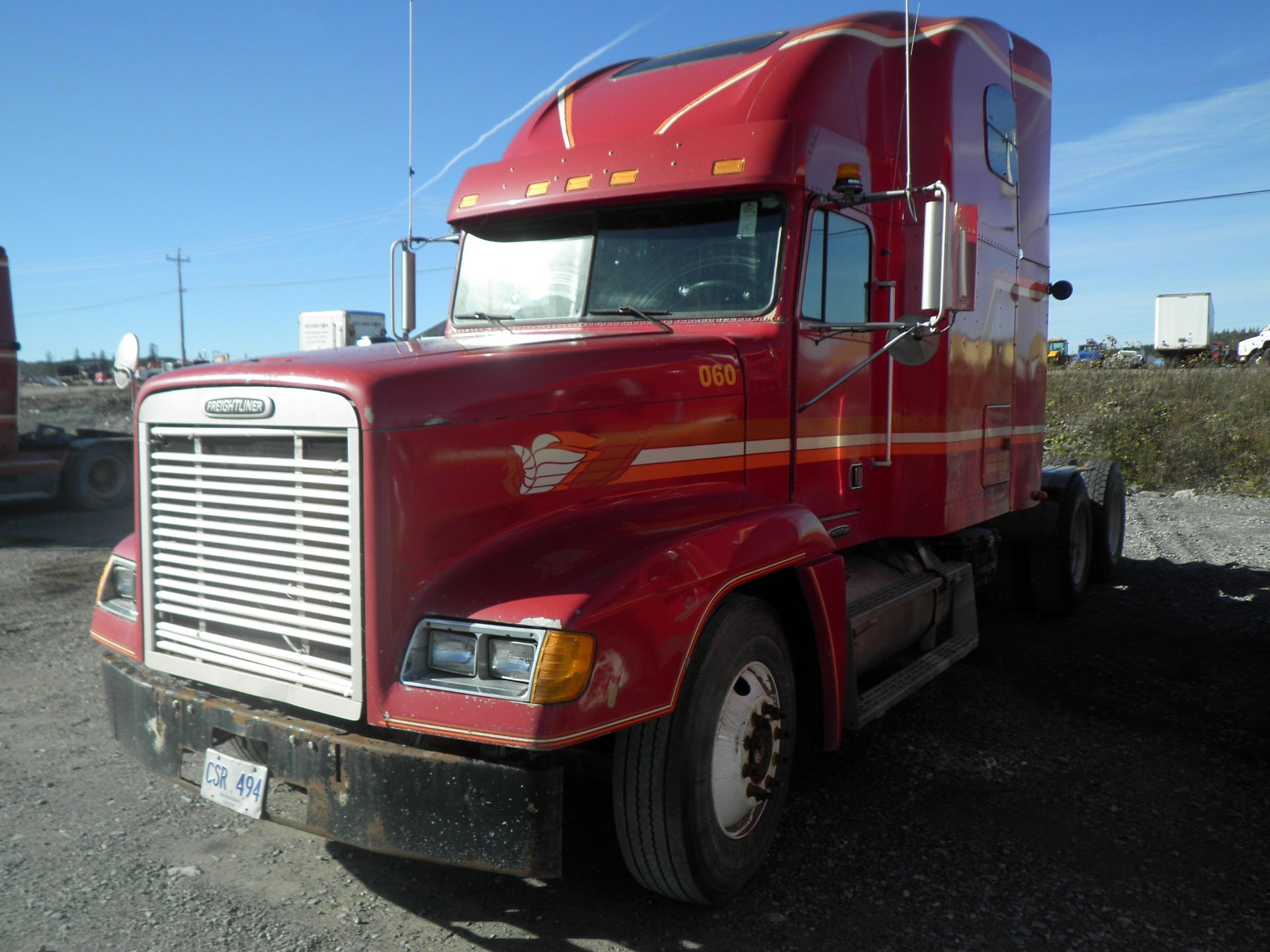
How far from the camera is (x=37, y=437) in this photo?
41.7 feet

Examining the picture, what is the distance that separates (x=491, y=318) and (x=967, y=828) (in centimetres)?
301

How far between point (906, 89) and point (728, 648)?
2628mm

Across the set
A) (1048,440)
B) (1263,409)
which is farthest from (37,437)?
(1263,409)

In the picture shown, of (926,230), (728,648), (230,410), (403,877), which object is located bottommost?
(403,877)

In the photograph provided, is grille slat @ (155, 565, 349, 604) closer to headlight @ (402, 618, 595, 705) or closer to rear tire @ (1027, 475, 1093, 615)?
headlight @ (402, 618, 595, 705)

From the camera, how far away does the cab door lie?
420 cm

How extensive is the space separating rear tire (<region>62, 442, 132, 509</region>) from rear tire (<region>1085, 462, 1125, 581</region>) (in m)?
11.3

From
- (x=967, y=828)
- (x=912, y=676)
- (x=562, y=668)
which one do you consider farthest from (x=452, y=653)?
(x=912, y=676)

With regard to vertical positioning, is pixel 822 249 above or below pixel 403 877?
above

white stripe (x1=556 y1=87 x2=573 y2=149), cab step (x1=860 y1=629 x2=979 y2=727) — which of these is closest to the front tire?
cab step (x1=860 y1=629 x2=979 y2=727)

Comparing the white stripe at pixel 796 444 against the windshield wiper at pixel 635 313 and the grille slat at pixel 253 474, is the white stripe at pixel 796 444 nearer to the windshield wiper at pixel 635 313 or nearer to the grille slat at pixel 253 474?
the windshield wiper at pixel 635 313

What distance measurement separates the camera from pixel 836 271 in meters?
4.38

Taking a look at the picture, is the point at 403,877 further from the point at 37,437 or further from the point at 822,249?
the point at 37,437

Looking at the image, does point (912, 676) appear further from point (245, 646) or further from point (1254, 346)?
point (1254, 346)
